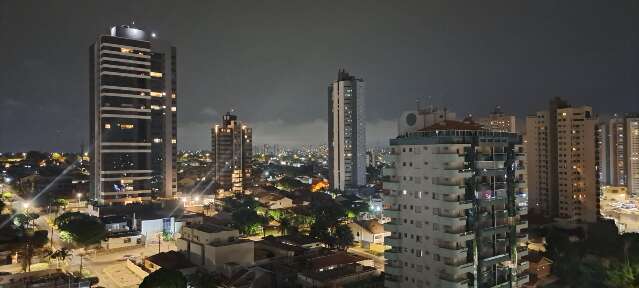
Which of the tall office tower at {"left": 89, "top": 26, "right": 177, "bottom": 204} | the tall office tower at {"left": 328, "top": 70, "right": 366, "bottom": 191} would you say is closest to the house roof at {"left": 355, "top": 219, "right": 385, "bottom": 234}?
the tall office tower at {"left": 89, "top": 26, "right": 177, "bottom": 204}

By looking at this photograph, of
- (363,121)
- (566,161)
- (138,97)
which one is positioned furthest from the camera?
(363,121)

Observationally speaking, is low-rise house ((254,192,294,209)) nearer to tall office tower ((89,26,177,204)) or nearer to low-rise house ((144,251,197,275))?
tall office tower ((89,26,177,204))

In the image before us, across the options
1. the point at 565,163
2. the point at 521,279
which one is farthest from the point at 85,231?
the point at 565,163

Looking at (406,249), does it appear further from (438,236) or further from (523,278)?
(523,278)

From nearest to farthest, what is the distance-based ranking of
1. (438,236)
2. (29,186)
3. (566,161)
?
1. (438,236)
2. (566,161)
3. (29,186)

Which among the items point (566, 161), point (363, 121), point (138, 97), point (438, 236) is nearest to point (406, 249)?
point (438, 236)

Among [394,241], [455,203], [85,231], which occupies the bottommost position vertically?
[85,231]

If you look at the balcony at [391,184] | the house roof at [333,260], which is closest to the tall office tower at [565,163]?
the house roof at [333,260]

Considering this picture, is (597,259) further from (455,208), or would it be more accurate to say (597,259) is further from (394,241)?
(394,241)
